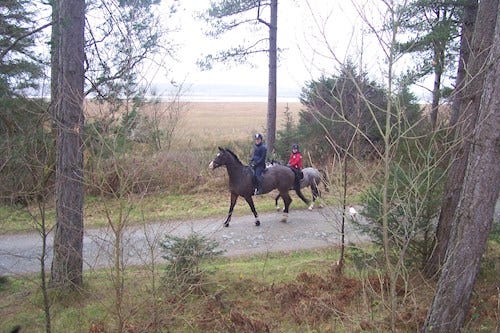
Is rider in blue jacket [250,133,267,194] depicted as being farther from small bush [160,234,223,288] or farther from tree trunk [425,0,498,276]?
tree trunk [425,0,498,276]

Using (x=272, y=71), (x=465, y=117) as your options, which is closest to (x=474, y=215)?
(x=465, y=117)

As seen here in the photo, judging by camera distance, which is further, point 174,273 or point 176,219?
point 176,219

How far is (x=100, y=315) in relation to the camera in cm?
721

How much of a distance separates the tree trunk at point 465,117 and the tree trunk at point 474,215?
0.99m

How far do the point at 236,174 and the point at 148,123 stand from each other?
21.6 feet

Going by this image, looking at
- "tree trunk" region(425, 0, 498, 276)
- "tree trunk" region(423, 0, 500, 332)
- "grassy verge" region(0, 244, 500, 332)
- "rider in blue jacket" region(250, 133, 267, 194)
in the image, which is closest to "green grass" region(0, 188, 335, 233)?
"rider in blue jacket" region(250, 133, 267, 194)

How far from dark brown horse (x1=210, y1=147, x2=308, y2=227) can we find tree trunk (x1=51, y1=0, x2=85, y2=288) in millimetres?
4738

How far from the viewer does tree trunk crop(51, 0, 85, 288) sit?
701cm

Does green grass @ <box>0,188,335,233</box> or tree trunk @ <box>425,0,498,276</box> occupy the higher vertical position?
tree trunk @ <box>425,0,498,276</box>

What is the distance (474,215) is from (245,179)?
7475 mm

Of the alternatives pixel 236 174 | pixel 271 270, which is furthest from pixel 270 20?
pixel 271 270

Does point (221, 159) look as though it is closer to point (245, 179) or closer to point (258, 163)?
point (245, 179)

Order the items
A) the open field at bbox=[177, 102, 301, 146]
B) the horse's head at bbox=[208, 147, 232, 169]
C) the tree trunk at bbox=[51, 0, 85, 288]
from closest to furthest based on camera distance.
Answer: the tree trunk at bbox=[51, 0, 85, 288], the horse's head at bbox=[208, 147, 232, 169], the open field at bbox=[177, 102, 301, 146]

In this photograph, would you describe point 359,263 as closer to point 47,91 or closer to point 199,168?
point 47,91
